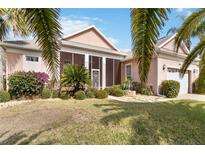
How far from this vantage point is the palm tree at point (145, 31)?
401 cm

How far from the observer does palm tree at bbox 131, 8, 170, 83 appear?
4012mm

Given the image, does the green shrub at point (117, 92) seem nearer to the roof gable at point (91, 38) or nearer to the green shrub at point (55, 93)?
the green shrub at point (55, 93)

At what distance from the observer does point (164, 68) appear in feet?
65.0

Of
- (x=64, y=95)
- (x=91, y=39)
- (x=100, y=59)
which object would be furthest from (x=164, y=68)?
(x=64, y=95)

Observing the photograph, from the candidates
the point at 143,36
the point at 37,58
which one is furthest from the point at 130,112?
the point at 37,58

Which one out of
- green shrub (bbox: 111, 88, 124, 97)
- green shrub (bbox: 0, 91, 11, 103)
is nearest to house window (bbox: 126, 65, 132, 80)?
green shrub (bbox: 111, 88, 124, 97)

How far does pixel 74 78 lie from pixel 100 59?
6.72 m

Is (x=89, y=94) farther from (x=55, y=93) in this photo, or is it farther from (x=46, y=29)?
(x=46, y=29)

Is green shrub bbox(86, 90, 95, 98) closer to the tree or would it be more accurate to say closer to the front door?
the tree

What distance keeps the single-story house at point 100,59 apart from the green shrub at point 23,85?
1.78 metres

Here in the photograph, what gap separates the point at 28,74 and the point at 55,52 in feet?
37.4

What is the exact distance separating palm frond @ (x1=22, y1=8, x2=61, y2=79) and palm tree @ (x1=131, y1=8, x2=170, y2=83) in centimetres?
142

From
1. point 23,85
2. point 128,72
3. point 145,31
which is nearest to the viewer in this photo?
point 145,31
